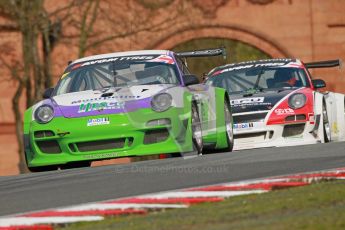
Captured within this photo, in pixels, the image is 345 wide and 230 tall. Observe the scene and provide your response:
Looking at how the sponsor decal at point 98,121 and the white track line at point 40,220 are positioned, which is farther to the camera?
the sponsor decal at point 98,121

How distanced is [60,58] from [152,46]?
280 centimetres

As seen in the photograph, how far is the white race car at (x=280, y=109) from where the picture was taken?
16.5m

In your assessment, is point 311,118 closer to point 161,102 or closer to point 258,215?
point 161,102

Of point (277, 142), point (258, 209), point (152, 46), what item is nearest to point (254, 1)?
point (152, 46)

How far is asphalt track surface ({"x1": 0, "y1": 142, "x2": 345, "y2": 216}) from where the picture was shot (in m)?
9.59

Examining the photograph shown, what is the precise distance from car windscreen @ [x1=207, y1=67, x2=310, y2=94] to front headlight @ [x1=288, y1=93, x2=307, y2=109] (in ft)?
2.77

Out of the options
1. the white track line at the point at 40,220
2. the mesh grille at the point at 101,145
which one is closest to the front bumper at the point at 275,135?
the mesh grille at the point at 101,145

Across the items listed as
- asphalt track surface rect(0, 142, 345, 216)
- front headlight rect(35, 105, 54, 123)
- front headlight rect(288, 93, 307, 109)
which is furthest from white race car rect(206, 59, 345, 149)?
front headlight rect(35, 105, 54, 123)

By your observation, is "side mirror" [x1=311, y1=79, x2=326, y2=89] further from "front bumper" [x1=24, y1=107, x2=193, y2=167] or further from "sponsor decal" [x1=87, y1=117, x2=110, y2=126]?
"sponsor decal" [x1=87, y1=117, x2=110, y2=126]

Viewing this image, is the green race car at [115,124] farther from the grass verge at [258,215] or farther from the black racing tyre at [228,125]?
the grass verge at [258,215]

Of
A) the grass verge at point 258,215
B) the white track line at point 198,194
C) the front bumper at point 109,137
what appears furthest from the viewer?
the front bumper at point 109,137

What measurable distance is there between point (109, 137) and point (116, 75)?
1483mm

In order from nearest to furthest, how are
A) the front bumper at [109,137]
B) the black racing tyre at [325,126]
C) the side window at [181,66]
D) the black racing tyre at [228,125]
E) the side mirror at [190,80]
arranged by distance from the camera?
the front bumper at [109,137]
the side mirror at [190,80]
the side window at [181,66]
the black racing tyre at [228,125]
the black racing tyre at [325,126]

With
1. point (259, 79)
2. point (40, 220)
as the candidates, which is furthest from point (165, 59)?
point (40, 220)
